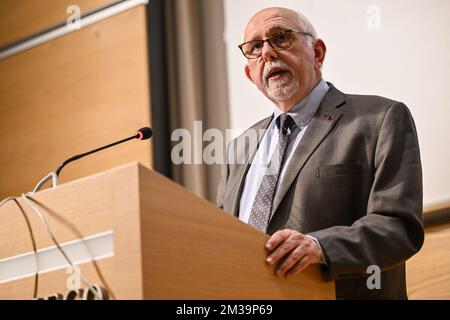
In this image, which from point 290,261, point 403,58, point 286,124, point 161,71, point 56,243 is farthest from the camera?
point 161,71

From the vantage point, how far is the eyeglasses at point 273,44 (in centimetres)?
225

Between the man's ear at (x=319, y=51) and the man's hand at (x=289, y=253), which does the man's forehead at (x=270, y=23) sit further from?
the man's hand at (x=289, y=253)

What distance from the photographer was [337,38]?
8.89ft

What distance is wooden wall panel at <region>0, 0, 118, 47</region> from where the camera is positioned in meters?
3.65

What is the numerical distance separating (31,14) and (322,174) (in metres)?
2.50

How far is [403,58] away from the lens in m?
2.49

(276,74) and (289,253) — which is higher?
(276,74)

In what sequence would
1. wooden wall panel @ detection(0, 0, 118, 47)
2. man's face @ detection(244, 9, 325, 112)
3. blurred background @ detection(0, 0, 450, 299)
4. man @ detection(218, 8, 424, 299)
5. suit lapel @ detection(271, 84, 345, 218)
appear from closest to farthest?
man @ detection(218, 8, 424, 299) < suit lapel @ detection(271, 84, 345, 218) < man's face @ detection(244, 9, 325, 112) < blurred background @ detection(0, 0, 450, 299) < wooden wall panel @ detection(0, 0, 118, 47)

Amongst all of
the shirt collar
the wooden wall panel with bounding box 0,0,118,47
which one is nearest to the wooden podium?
the shirt collar

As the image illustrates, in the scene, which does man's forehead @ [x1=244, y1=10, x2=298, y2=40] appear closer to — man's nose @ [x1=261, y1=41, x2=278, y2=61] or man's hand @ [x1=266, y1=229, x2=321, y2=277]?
man's nose @ [x1=261, y1=41, x2=278, y2=61]

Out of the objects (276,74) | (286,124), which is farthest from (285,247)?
(276,74)

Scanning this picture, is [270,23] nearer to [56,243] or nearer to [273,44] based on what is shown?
[273,44]

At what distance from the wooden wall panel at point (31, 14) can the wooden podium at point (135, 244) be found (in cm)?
236

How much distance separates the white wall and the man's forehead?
442 mm
